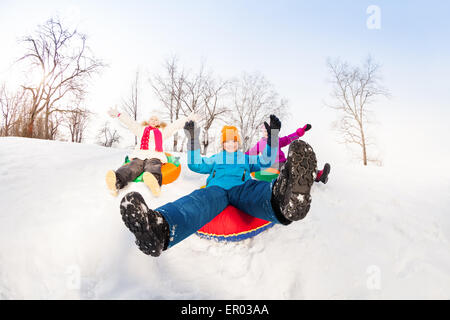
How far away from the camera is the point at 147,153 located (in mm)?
3197

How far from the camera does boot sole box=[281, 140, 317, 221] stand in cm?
139

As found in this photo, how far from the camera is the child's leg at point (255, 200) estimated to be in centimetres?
156

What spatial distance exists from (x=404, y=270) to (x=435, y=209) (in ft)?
6.66

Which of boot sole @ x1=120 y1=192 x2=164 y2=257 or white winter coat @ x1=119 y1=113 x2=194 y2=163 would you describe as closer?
boot sole @ x1=120 y1=192 x2=164 y2=257

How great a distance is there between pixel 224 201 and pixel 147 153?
1.78 meters

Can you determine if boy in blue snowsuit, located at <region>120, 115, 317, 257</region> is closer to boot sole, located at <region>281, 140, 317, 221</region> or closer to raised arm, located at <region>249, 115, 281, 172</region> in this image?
boot sole, located at <region>281, 140, 317, 221</region>

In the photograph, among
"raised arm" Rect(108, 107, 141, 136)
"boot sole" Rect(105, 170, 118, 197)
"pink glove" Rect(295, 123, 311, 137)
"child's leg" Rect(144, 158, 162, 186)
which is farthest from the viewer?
"pink glove" Rect(295, 123, 311, 137)

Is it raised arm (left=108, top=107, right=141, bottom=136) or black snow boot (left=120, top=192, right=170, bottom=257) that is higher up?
raised arm (left=108, top=107, right=141, bottom=136)

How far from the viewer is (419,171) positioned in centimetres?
530

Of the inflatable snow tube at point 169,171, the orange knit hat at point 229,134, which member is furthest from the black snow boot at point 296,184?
the inflatable snow tube at point 169,171

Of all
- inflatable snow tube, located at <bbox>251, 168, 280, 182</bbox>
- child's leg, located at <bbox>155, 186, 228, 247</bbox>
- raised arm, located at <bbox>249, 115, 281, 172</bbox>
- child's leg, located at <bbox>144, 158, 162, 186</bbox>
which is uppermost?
raised arm, located at <bbox>249, 115, 281, 172</bbox>

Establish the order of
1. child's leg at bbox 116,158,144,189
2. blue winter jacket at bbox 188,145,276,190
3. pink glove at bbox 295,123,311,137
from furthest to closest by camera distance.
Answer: pink glove at bbox 295,123,311,137 < child's leg at bbox 116,158,144,189 < blue winter jacket at bbox 188,145,276,190

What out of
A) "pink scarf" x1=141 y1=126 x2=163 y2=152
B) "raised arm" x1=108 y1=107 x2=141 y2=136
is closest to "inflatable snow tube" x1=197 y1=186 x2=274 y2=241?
"pink scarf" x1=141 y1=126 x2=163 y2=152
